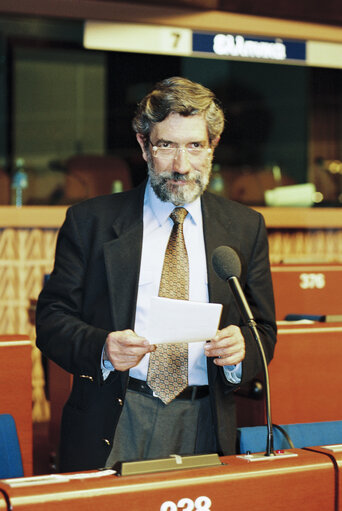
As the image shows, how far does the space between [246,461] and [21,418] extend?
1281 millimetres

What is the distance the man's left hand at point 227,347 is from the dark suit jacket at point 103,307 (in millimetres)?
126

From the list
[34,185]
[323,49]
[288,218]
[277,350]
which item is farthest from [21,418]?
[34,185]

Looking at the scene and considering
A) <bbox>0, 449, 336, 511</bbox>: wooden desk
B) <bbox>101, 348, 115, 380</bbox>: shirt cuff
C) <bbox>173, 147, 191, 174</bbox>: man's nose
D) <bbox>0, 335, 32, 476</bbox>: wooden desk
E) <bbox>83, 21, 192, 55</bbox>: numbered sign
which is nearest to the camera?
<bbox>0, 449, 336, 511</bbox>: wooden desk

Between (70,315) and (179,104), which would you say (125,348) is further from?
(179,104)

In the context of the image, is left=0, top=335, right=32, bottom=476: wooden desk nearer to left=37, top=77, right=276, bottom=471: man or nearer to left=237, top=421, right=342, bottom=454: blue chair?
left=37, top=77, right=276, bottom=471: man

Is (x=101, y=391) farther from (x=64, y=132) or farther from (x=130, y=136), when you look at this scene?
(x=64, y=132)

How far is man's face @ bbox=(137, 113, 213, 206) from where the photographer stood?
80.0 inches

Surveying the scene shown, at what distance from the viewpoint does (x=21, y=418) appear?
261 cm

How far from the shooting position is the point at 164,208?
211 centimetres

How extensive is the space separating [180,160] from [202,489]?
0.92 meters

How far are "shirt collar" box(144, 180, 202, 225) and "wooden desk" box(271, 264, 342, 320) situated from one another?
77.1 inches

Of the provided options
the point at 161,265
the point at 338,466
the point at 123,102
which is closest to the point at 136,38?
the point at 161,265

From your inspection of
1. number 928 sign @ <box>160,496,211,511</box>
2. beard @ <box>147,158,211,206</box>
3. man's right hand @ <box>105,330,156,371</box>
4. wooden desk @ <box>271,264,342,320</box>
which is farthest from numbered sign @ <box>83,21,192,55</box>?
number 928 sign @ <box>160,496,211,511</box>

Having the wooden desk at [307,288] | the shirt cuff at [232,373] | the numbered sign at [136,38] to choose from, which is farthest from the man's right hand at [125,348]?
the numbered sign at [136,38]
